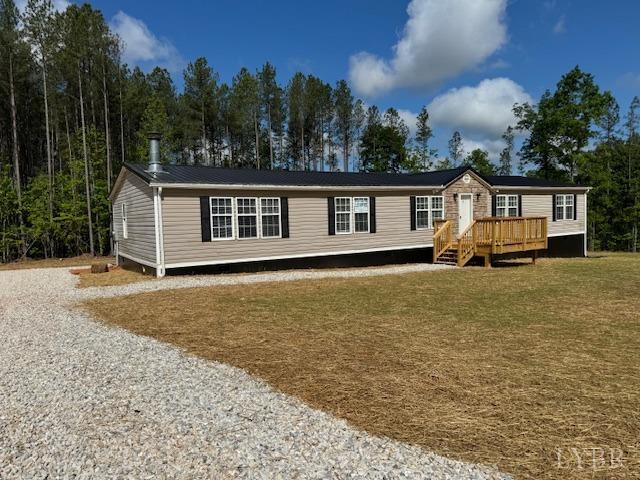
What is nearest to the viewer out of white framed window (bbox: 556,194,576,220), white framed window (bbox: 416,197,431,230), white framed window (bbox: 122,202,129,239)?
white framed window (bbox: 122,202,129,239)

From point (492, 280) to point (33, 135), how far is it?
3228 cm

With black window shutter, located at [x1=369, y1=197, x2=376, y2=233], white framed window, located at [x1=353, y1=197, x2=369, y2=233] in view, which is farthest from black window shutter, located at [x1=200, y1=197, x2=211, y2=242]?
black window shutter, located at [x1=369, y1=197, x2=376, y2=233]

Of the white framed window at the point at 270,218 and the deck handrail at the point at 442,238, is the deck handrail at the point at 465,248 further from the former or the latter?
the white framed window at the point at 270,218

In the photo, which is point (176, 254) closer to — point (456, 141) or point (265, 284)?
point (265, 284)

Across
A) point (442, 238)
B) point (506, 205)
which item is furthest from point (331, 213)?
point (506, 205)

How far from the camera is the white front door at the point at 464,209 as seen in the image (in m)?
17.6

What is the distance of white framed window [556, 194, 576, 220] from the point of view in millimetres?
20734

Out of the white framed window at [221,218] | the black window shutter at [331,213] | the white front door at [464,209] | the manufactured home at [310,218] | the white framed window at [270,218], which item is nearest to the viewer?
the manufactured home at [310,218]

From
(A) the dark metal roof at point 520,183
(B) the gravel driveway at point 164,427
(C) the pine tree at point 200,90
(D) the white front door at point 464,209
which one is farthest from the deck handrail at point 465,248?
(C) the pine tree at point 200,90

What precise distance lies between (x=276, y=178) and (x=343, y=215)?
8.61 feet

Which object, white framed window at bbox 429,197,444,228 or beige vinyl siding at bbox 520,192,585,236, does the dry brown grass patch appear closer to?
white framed window at bbox 429,197,444,228

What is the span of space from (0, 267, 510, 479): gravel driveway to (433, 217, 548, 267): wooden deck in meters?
12.0

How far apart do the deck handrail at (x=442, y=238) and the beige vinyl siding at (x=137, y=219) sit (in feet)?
31.5

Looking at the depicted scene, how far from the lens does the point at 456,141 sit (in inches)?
2052
